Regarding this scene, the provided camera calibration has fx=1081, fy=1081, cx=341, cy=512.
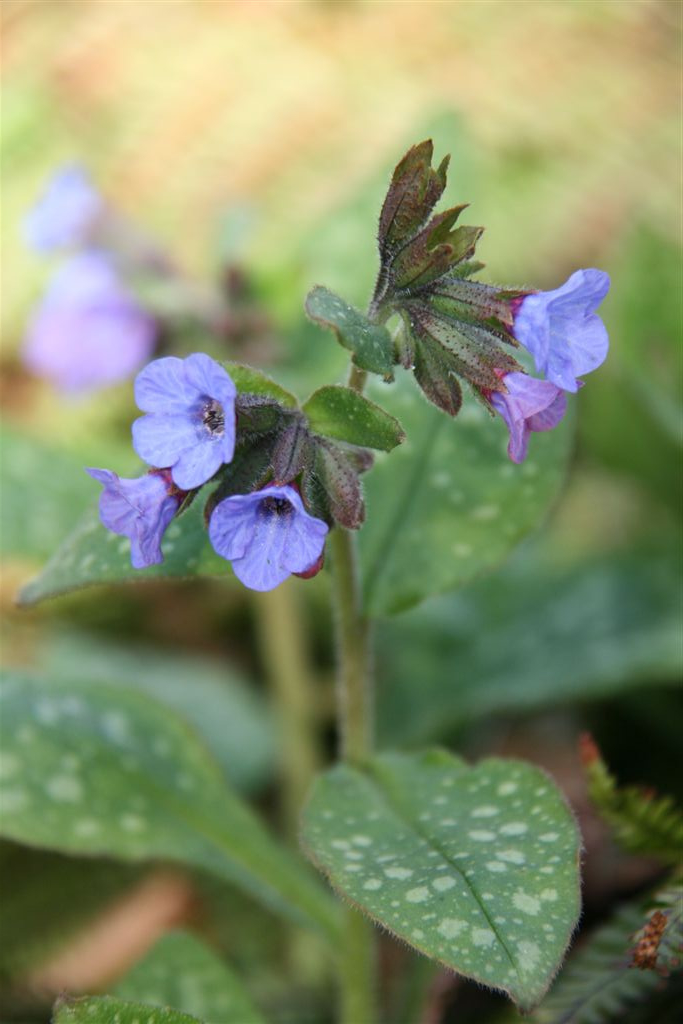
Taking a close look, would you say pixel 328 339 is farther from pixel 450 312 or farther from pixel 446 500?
pixel 450 312

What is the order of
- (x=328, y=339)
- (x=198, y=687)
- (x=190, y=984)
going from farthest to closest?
(x=198, y=687) → (x=328, y=339) → (x=190, y=984)

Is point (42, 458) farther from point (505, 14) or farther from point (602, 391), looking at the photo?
point (505, 14)

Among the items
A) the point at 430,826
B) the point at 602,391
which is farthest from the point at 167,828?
the point at 602,391

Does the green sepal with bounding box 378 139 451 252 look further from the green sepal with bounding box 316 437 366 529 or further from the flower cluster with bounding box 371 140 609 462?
the green sepal with bounding box 316 437 366 529

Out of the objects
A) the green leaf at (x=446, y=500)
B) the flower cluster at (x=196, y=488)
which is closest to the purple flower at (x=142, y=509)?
the flower cluster at (x=196, y=488)

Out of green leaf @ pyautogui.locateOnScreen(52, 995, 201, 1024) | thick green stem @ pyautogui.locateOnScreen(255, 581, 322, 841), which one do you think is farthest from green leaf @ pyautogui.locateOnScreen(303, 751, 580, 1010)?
thick green stem @ pyautogui.locateOnScreen(255, 581, 322, 841)

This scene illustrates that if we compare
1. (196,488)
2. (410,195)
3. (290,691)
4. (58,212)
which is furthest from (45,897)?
(410,195)

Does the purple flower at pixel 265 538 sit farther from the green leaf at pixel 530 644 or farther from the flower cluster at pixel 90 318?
the flower cluster at pixel 90 318
